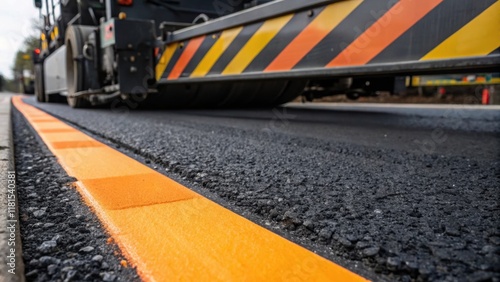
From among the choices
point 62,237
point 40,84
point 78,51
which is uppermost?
point 78,51

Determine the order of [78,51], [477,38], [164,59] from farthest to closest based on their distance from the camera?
[78,51] < [164,59] < [477,38]

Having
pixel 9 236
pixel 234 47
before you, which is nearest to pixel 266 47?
pixel 234 47

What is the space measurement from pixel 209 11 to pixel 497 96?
6023 millimetres

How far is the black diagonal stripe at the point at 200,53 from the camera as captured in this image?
2961 mm

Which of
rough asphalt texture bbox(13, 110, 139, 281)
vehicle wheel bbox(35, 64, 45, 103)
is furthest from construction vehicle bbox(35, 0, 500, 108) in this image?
vehicle wheel bbox(35, 64, 45, 103)

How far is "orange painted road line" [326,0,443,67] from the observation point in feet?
5.66

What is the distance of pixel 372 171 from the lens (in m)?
1.35

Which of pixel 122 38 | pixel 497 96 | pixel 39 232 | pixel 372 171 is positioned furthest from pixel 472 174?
pixel 497 96

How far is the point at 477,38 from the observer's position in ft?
5.14

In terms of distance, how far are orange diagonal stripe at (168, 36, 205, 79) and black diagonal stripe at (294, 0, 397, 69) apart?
1139 mm

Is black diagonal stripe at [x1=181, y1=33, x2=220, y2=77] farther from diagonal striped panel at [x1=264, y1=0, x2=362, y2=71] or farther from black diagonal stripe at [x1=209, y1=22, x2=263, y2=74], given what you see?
diagonal striped panel at [x1=264, y1=0, x2=362, y2=71]

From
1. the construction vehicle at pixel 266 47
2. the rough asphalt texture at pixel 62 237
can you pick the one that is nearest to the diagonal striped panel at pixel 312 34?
the construction vehicle at pixel 266 47

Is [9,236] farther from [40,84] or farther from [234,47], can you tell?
[40,84]

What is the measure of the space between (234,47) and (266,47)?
34 centimetres
